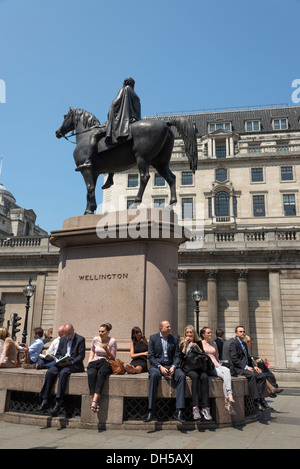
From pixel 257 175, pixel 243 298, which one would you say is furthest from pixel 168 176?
pixel 257 175

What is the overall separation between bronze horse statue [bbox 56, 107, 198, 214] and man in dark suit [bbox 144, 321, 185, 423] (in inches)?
146

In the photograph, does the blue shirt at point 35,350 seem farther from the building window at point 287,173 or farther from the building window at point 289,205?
the building window at point 287,173

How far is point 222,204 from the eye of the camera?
4944cm

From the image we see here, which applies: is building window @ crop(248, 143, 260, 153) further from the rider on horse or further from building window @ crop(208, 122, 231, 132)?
the rider on horse

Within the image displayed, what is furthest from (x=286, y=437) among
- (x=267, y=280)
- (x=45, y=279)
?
(x=45, y=279)

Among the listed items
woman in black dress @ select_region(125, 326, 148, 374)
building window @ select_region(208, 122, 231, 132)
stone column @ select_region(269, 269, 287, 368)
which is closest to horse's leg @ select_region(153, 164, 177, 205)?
woman in black dress @ select_region(125, 326, 148, 374)

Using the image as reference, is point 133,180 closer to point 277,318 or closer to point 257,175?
point 257,175

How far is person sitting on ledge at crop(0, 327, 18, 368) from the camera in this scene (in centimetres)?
841

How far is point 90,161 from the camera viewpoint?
9.91 meters

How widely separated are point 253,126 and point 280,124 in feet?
12.9

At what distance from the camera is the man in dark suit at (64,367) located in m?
6.66
